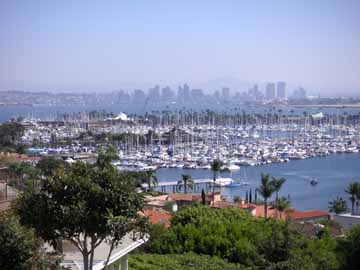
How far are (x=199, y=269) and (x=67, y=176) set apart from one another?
15.1ft

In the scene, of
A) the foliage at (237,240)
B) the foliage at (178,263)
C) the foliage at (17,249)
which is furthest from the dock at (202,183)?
the foliage at (17,249)

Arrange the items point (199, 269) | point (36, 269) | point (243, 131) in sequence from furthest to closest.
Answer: point (243, 131)
point (199, 269)
point (36, 269)

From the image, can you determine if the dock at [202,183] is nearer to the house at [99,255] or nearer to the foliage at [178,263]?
the foliage at [178,263]

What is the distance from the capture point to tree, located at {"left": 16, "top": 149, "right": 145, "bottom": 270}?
550 centimetres

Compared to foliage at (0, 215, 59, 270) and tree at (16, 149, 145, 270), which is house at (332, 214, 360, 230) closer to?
tree at (16, 149, 145, 270)

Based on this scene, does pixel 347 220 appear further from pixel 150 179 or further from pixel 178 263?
pixel 150 179

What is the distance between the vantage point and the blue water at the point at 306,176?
1532 inches

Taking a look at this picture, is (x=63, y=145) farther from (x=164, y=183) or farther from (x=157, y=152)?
(x=164, y=183)

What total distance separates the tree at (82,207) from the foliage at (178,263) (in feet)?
12.9

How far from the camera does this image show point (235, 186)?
1745 inches

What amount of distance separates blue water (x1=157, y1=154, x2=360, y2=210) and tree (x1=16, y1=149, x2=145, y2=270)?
30.3m

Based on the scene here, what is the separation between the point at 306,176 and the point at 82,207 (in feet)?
144

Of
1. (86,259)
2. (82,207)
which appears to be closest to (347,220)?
(86,259)

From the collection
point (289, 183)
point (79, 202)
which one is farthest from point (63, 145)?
point (79, 202)
